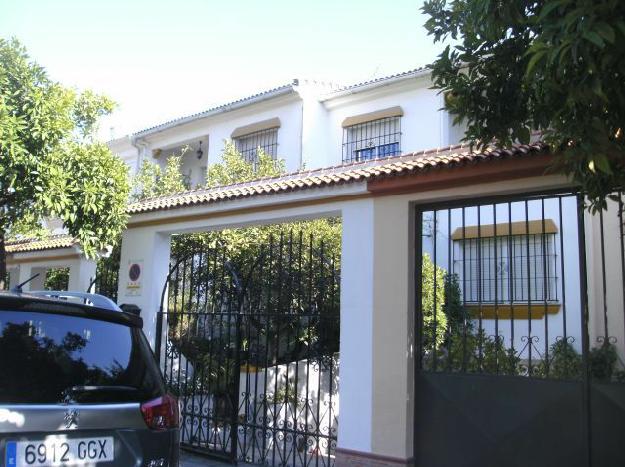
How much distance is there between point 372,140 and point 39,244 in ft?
27.0

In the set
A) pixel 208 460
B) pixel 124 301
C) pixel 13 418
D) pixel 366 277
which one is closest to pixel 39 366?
pixel 13 418

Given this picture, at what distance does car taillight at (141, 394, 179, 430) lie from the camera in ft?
11.9

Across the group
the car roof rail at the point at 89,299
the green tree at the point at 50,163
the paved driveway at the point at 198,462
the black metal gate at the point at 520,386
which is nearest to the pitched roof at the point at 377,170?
the black metal gate at the point at 520,386

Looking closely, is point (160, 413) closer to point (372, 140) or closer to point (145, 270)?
point (145, 270)

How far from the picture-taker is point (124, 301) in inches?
387

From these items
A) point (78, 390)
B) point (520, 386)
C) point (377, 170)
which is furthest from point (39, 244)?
point (78, 390)

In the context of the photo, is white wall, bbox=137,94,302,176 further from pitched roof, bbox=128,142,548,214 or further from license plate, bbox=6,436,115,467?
license plate, bbox=6,436,115,467

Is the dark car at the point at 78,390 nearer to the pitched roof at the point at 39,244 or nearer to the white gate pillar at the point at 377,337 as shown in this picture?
the white gate pillar at the point at 377,337

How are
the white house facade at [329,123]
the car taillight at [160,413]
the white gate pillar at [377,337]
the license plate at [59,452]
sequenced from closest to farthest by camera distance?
the license plate at [59,452] < the car taillight at [160,413] < the white gate pillar at [377,337] < the white house facade at [329,123]

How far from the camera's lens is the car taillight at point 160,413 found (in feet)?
11.9

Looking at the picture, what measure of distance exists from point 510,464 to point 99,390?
4075 millimetres

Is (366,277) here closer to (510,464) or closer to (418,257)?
(418,257)

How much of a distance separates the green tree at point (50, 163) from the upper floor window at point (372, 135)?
Answer: 307 inches

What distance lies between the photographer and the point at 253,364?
9.72 metres
